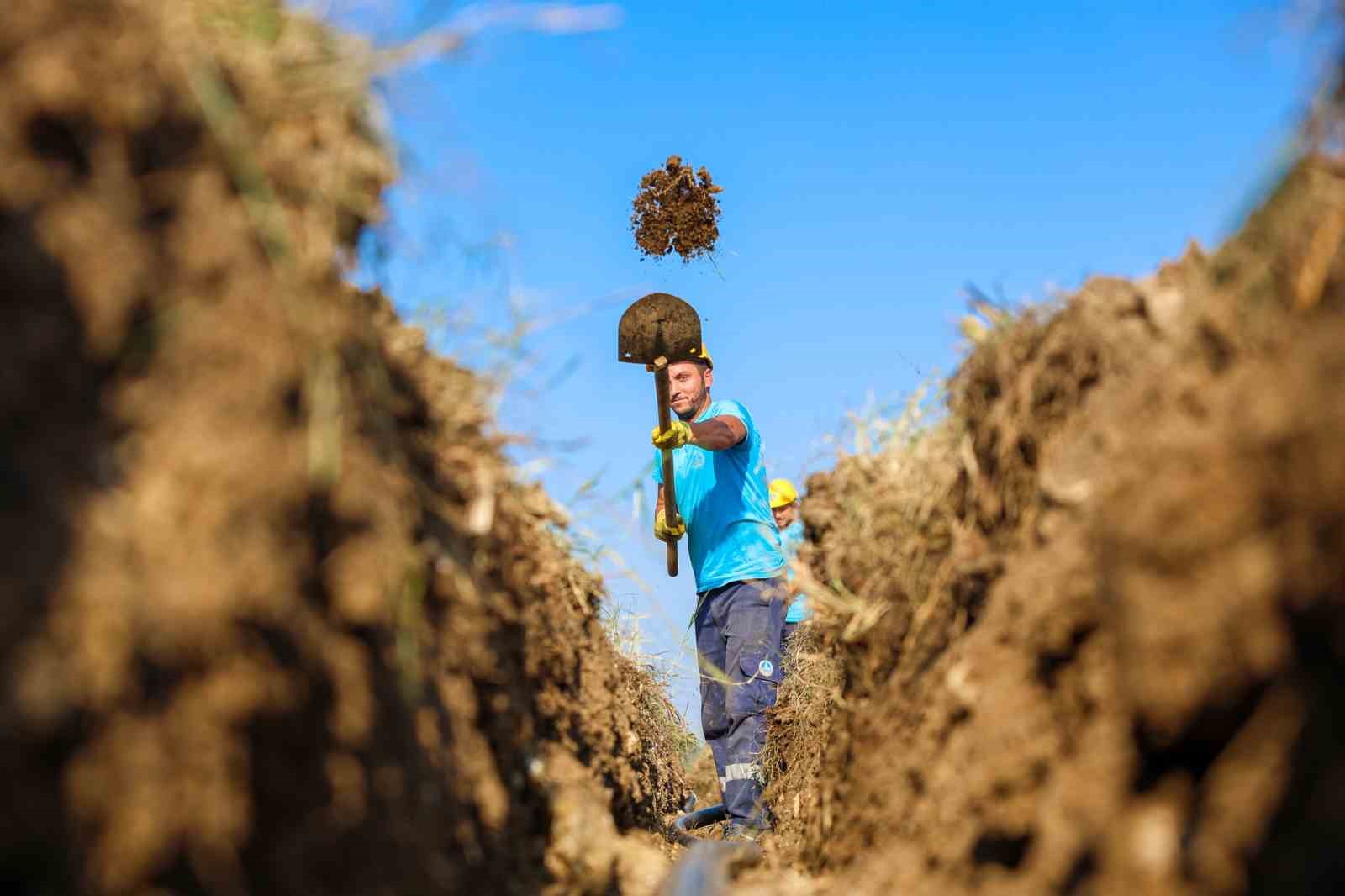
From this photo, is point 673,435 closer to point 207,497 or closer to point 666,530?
point 666,530

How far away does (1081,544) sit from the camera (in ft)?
7.00

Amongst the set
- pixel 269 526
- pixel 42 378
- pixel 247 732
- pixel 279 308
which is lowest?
pixel 247 732

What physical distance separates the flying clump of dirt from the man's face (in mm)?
660

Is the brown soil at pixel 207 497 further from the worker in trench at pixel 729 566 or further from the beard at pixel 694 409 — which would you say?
the beard at pixel 694 409


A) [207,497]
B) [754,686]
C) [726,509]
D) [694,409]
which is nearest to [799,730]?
[754,686]

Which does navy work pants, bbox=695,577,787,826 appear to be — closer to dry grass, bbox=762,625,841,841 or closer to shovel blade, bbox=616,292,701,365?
dry grass, bbox=762,625,841,841

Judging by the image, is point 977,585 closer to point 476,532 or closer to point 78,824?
point 476,532

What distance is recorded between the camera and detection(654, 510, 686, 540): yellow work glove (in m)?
6.85

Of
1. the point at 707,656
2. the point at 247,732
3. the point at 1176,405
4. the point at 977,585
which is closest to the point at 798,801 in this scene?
the point at 707,656

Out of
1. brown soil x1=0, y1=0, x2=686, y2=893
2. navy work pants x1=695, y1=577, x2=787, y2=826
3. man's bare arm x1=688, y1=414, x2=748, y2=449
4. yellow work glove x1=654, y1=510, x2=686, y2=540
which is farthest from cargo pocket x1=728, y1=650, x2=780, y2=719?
brown soil x1=0, y1=0, x2=686, y2=893

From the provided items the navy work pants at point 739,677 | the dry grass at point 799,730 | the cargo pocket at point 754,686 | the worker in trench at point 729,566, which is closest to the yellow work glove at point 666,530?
the worker in trench at point 729,566

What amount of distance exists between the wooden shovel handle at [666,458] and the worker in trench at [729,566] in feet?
0.14

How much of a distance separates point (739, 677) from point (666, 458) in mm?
1306

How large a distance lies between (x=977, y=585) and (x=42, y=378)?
2.07 m
